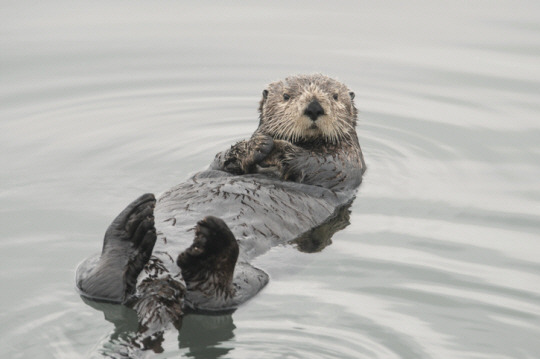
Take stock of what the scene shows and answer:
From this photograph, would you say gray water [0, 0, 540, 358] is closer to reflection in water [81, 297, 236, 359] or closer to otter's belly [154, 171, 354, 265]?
reflection in water [81, 297, 236, 359]

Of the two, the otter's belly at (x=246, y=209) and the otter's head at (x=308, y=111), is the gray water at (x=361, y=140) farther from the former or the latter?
the otter's head at (x=308, y=111)

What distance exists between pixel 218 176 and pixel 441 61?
4.23 metres

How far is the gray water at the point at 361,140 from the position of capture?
205 inches

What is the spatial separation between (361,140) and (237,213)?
2.76 metres

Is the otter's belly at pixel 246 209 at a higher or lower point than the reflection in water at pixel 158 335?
higher

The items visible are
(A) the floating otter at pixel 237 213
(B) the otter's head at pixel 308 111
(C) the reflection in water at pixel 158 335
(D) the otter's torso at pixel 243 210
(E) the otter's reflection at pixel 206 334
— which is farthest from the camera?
(B) the otter's head at pixel 308 111

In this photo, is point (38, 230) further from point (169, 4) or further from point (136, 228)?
point (169, 4)

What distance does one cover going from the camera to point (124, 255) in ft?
17.4

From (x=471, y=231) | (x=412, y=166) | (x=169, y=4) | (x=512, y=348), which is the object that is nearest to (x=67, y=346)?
(x=512, y=348)

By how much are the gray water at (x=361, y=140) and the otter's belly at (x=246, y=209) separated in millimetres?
200

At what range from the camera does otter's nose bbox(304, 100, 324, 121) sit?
7.09 metres

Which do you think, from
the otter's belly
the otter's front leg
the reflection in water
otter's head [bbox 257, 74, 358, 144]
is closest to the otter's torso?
the otter's belly

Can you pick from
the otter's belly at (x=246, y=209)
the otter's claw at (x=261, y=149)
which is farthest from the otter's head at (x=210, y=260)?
the otter's claw at (x=261, y=149)

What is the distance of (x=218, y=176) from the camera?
277 inches
